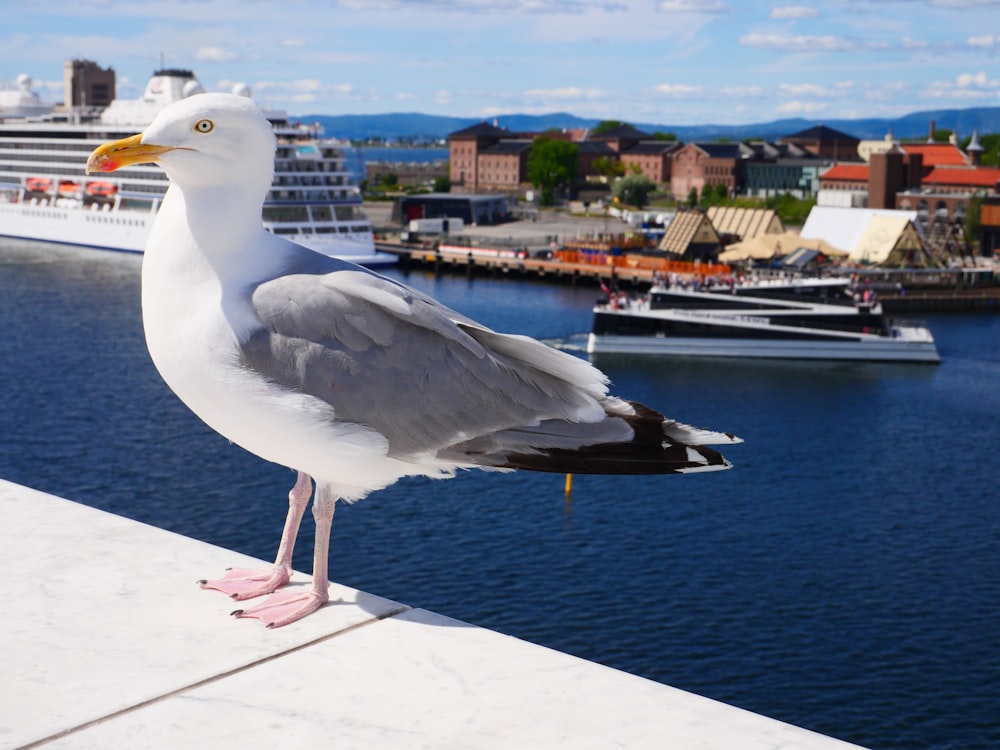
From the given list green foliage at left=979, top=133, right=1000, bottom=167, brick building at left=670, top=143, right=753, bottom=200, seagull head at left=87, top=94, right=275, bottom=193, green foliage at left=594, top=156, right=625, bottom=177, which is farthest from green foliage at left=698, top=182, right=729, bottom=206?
seagull head at left=87, top=94, right=275, bottom=193

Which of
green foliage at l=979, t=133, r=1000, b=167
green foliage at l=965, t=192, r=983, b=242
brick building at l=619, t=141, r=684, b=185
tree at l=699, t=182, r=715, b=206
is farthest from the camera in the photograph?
brick building at l=619, t=141, r=684, b=185

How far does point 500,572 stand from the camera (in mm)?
18031

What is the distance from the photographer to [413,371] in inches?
147

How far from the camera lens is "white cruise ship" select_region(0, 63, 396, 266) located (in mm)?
62875

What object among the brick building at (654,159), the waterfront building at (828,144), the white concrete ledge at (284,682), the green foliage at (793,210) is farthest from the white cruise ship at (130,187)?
the waterfront building at (828,144)

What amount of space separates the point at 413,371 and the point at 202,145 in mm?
932

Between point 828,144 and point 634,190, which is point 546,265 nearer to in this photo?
point 634,190

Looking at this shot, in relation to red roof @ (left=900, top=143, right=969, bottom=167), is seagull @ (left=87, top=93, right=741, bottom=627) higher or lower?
lower

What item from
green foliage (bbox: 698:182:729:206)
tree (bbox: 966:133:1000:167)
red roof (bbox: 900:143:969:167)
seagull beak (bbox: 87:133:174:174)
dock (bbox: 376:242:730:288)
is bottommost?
dock (bbox: 376:242:730:288)

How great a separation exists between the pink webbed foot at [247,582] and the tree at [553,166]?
109035 mm

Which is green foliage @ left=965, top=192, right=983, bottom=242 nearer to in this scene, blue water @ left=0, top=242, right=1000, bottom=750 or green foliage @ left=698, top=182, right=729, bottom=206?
green foliage @ left=698, top=182, right=729, bottom=206

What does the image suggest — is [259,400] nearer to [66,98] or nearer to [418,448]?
[418,448]

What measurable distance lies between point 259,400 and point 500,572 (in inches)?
581

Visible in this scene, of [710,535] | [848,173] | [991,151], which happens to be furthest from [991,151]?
[710,535]
